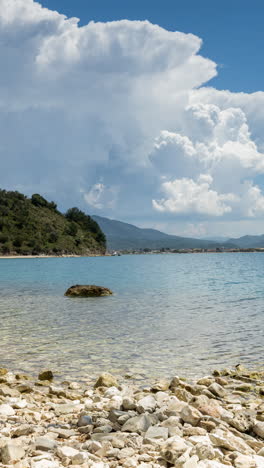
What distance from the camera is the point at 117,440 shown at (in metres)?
6.76

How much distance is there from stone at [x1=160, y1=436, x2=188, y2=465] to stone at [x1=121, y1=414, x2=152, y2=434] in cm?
81

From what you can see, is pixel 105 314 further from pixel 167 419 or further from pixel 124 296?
pixel 167 419

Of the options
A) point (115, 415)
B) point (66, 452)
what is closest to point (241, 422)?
point (115, 415)

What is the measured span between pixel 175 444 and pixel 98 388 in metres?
5.01

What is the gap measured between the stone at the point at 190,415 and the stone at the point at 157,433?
0.62m

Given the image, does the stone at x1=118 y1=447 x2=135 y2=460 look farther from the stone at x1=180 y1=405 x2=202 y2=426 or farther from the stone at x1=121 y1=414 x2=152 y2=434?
the stone at x1=180 y1=405 x2=202 y2=426

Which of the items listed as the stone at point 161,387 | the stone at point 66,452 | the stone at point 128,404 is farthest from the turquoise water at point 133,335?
the stone at point 66,452

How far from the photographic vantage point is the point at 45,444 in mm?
6617

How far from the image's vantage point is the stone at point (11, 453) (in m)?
6.04

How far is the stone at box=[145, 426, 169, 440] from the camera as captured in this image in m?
6.91

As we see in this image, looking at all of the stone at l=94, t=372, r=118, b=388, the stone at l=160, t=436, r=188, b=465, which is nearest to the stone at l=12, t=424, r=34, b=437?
the stone at l=160, t=436, r=188, b=465

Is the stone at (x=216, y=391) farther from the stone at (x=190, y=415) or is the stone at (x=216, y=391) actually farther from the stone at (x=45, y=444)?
A: the stone at (x=45, y=444)

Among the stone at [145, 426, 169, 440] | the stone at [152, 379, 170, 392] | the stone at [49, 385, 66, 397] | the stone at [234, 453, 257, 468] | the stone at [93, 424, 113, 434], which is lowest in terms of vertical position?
the stone at [49, 385, 66, 397]

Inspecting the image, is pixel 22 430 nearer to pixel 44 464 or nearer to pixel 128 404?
pixel 44 464
